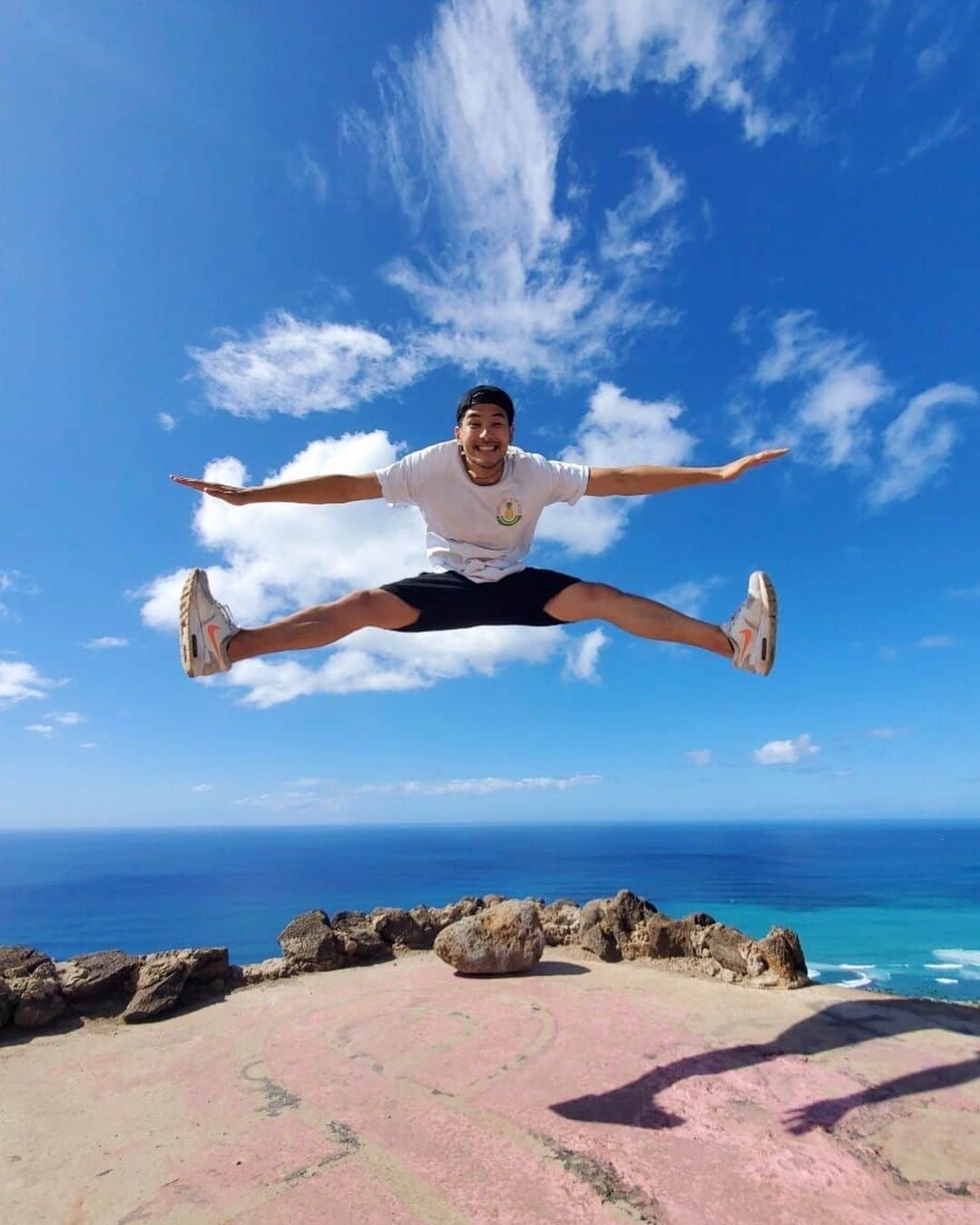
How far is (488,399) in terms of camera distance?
161 inches

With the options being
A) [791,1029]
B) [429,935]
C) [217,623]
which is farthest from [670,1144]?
[429,935]

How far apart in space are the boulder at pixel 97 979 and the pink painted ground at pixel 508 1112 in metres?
0.39

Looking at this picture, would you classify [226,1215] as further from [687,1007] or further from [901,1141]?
[687,1007]

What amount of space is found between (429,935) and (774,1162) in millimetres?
5289

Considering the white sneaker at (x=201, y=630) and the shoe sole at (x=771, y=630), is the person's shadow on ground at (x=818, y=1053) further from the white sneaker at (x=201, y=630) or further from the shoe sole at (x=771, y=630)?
the white sneaker at (x=201, y=630)

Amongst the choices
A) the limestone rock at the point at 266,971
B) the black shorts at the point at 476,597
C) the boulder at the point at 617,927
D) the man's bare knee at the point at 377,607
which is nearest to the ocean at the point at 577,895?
the boulder at the point at 617,927

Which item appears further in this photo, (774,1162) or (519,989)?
(519,989)

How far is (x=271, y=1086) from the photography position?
4.23 m

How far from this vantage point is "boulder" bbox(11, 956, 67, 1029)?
5672 mm

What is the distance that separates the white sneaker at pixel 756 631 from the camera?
13.1ft

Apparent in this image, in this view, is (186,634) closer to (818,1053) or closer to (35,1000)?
(35,1000)

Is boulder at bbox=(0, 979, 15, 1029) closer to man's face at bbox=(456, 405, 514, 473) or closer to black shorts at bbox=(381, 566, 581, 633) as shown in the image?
black shorts at bbox=(381, 566, 581, 633)

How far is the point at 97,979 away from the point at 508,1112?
4.26 meters

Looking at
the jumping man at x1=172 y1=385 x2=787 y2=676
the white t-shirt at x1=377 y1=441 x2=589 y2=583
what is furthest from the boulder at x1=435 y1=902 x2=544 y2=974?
the white t-shirt at x1=377 y1=441 x2=589 y2=583
